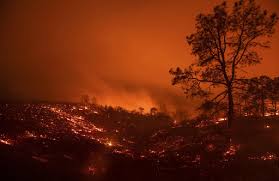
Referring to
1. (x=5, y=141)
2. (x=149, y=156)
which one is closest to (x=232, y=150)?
(x=149, y=156)

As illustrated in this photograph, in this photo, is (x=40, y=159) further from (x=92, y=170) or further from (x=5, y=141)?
(x=5, y=141)

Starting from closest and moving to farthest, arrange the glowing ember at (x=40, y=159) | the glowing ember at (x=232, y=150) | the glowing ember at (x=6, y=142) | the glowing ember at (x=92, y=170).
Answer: the glowing ember at (x=92, y=170)
the glowing ember at (x=40, y=159)
the glowing ember at (x=6, y=142)
the glowing ember at (x=232, y=150)

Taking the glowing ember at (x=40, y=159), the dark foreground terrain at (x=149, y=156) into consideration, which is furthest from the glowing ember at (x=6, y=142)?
the glowing ember at (x=40, y=159)

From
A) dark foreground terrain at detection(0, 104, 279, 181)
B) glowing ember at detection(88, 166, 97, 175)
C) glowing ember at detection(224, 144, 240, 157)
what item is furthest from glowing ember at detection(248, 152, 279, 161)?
glowing ember at detection(88, 166, 97, 175)

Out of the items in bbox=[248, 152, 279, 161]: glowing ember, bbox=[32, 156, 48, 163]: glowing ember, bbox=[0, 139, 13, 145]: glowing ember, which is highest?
bbox=[0, 139, 13, 145]: glowing ember

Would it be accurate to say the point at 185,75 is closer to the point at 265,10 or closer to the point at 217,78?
the point at 217,78

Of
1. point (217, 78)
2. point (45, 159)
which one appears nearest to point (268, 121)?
point (217, 78)

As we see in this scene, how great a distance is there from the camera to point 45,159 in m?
27.7

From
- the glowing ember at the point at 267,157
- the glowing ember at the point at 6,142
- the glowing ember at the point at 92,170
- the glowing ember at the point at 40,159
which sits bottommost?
the glowing ember at the point at 92,170

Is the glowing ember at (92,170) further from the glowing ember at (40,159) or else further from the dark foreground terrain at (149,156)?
the glowing ember at (40,159)

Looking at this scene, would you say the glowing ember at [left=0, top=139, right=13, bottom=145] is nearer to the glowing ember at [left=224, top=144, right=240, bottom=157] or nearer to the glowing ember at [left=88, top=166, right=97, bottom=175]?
the glowing ember at [left=88, top=166, right=97, bottom=175]

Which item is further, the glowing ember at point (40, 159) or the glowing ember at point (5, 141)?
the glowing ember at point (5, 141)

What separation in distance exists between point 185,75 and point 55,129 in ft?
57.5

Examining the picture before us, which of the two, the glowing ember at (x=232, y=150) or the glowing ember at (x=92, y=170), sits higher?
the glowing ember at (x=232, y=150)
